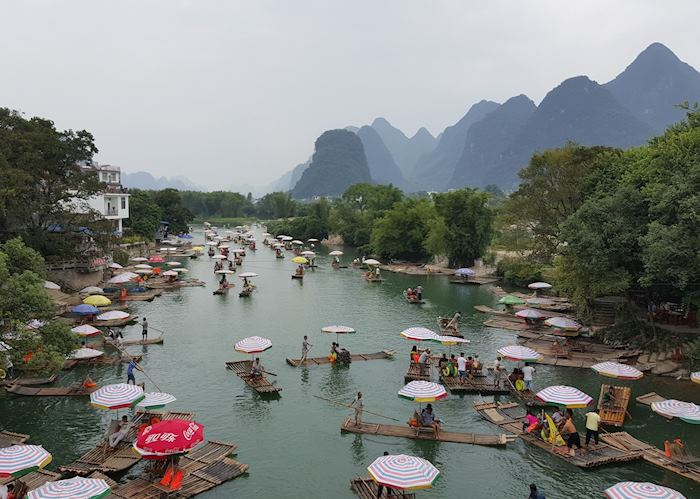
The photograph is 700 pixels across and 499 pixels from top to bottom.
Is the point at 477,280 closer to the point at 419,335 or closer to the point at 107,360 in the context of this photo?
the point at 419,335

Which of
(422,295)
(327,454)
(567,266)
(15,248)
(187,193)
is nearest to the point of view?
(327,454)

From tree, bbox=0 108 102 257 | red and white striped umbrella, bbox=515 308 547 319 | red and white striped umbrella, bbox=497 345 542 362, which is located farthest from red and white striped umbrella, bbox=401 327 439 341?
tree, bbox=0 108 102 257

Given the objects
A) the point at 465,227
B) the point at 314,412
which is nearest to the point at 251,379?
the point at 314,412

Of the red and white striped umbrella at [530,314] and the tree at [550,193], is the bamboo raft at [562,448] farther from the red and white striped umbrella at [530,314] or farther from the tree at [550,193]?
the tree at [550,193]

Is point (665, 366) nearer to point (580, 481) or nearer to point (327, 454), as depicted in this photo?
point (580, 481)

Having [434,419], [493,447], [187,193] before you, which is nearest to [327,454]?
[434,419]

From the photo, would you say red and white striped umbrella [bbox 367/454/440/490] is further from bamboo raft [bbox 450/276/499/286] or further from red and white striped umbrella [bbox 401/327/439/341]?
bamboo raft [bbox 450/276/499/286]
